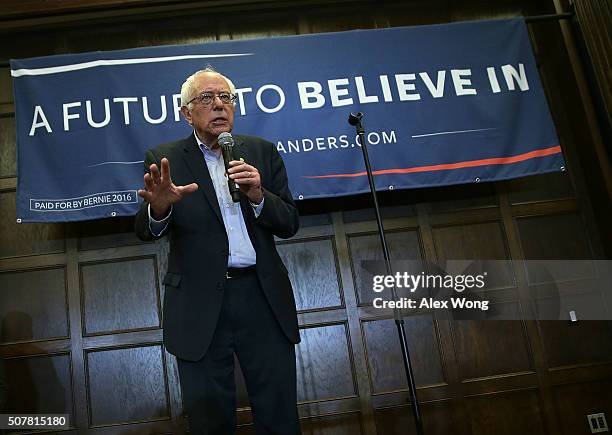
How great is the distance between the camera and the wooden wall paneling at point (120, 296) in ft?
9.98

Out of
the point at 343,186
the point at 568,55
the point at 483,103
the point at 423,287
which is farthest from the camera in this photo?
the point at 568,55

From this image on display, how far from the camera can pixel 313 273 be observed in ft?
10.4

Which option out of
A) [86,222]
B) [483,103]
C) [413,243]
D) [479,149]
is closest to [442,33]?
[483,103]

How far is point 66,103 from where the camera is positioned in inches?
118

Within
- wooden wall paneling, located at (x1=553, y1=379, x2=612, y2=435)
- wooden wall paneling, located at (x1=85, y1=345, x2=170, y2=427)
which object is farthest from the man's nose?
wooden wall paneling, located at (x1=553, y1=379, x2=612, y2=435)

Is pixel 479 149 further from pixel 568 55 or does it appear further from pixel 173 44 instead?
pixel 173 44

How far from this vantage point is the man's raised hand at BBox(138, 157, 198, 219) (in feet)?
5.46

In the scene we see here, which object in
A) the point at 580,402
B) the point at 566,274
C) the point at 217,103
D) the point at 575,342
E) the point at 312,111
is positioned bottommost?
the point at 580,402

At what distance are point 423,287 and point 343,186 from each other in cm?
69

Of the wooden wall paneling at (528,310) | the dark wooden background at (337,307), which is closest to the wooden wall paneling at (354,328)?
the dark wooden background at (337,307)

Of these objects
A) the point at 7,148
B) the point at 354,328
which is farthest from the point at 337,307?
the point at 7,148

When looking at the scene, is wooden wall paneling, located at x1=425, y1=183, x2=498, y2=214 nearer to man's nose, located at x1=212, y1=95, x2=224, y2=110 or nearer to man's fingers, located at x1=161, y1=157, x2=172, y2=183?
man's nose, located at x1=212, y1=95, x2=224, y2=110

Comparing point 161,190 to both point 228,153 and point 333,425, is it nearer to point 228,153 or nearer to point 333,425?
point 228,153

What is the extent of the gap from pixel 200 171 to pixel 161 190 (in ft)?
0.82
